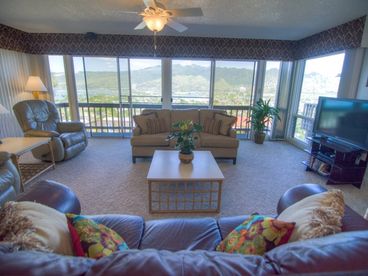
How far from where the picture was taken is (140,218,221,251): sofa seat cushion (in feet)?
4.08

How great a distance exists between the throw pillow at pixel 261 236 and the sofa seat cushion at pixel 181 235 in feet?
0.84

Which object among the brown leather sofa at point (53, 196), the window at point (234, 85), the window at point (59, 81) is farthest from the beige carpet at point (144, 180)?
the window at point (59, 81)

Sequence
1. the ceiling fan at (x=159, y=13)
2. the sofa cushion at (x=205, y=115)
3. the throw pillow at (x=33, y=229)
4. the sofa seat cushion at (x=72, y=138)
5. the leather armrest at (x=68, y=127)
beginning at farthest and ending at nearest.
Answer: the sofa cushion at (x=205, y=115), the leather armrest at (x=68, y=127), the sofa seat cushion at (x=72, y=138), the ceiling fan at (x=159, y=13), the throw pillow at (x=33, y=229)

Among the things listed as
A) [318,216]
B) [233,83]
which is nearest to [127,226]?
[318,216]

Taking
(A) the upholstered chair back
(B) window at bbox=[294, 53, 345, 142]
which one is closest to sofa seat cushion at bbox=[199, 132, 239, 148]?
(B) window at bbox=[294, 53, 345, 142]

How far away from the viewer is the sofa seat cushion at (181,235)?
1.24 m

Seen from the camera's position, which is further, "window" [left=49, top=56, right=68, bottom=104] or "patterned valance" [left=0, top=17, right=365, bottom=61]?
"window" [left=49, top=56, right=68, bottom=104]

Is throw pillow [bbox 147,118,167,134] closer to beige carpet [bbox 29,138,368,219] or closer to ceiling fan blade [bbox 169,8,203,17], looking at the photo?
beige carpet [bbox 29,138,368,219]

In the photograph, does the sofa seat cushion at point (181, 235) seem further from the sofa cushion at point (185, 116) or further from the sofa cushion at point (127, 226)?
the sofa cushion at point (185, 116)

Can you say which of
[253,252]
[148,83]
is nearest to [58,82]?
[148,83]

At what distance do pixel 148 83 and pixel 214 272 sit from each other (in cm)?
497

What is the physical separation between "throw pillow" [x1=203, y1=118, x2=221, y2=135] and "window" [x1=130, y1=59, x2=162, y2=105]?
6.12 ft

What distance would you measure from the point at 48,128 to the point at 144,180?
7.25ft

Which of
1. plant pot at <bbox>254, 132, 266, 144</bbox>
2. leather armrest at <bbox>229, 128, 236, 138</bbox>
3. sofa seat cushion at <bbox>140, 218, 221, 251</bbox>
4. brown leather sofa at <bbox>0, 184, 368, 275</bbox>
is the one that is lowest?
plant pot at <bbox>254, 132, 266, 144</bbox>
